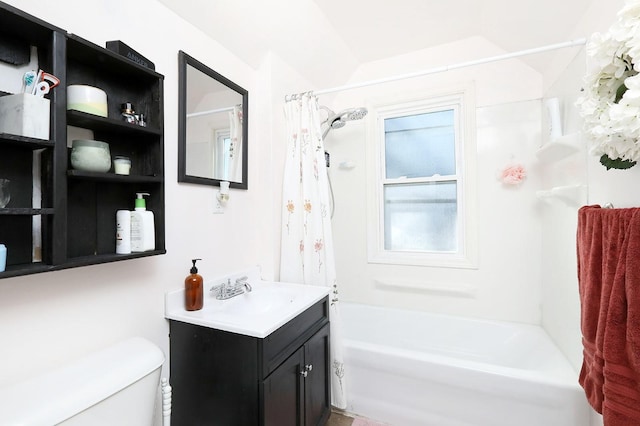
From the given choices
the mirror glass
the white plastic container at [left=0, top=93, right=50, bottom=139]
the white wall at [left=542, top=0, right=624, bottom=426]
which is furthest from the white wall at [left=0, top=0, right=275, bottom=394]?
the white wall at [left=542, top=0, right=624, bottom=426]

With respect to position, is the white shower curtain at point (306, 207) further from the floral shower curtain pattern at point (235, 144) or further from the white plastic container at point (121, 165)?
the white plastic container at point (121, 165)

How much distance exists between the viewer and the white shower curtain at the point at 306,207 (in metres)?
1.88

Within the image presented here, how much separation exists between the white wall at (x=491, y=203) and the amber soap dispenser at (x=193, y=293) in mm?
1601

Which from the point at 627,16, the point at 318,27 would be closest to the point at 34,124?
the point at 627,16

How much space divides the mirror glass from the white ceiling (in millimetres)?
240

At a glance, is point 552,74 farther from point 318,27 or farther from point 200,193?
point 200,193

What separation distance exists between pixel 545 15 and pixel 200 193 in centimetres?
207

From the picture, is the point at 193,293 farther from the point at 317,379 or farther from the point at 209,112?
the point at 209,112

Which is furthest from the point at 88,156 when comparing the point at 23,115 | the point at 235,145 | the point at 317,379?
the point at 317,379

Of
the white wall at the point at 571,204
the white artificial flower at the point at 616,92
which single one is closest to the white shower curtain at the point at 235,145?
the white artificial flower at the point at 616,92

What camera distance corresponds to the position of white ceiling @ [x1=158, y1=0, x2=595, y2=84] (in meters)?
1.52

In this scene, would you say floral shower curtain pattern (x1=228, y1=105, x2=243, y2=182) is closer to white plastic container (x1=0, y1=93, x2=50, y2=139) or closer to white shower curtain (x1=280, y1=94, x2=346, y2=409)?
white shower curtain (x1=280, y1=94, x2=346, y2=409)

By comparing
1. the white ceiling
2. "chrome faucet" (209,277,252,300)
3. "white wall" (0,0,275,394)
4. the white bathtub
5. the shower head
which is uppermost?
the white ceiling

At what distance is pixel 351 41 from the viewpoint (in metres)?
2.25
